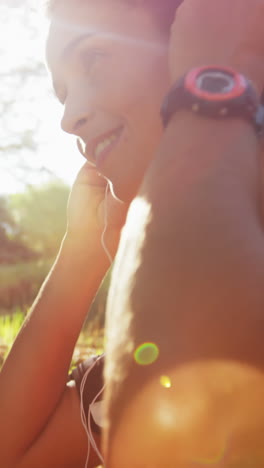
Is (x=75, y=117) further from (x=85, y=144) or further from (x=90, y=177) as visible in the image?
(x=90, y=177)

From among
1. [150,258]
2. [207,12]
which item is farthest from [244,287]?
[207,12]

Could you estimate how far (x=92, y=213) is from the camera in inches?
92.8

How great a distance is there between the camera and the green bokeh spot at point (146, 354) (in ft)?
2.39

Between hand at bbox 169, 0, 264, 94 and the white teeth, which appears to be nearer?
hand at bbox 169, 0, 264, 94

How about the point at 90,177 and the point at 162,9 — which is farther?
the point at 90,177

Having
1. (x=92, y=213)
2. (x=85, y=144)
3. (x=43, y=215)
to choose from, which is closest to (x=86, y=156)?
(x=85, y=144)

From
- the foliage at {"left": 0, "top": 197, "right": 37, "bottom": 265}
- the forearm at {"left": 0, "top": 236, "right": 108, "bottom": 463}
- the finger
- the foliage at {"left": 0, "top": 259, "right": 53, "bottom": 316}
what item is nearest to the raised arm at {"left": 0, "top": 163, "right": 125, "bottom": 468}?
the forearm at {"left": 0, "top": 236, "right": 108, "bottom": 463}

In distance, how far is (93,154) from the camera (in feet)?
6.09

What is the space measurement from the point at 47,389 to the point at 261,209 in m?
1.44

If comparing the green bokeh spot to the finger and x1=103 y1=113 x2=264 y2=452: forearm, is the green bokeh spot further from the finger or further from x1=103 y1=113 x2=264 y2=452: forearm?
the finger

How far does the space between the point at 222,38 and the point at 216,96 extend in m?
0.20

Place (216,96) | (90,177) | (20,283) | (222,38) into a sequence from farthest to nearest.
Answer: (20,283)
(90,177)
(222,38)
(216,96)

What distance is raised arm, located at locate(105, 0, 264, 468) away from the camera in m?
0.71

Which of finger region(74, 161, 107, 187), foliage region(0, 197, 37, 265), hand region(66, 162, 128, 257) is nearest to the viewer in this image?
hand region(66, 162, 128, 257)
